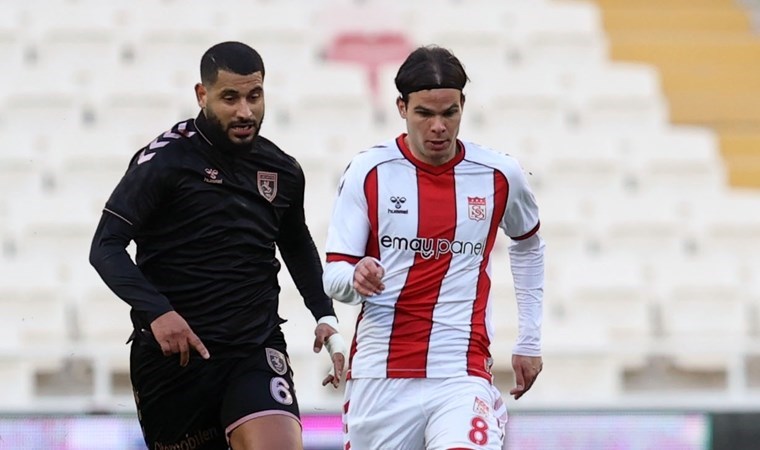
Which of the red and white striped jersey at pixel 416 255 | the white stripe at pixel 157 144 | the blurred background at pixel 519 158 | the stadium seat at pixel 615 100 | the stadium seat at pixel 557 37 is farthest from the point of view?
the stadium seat at pixel 557 37

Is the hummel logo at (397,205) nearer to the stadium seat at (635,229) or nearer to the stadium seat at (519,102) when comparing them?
the stadium seat at (635,229)

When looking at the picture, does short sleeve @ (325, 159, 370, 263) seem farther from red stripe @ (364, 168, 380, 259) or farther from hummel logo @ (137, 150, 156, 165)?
hummel logo @ (137, 150, 156, 165)

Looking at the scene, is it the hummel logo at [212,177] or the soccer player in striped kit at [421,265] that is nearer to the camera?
the soccer player in striped kit at [421,265]

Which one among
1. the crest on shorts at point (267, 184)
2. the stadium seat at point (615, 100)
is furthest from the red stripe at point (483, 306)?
the stadium seat at point (615, 100)

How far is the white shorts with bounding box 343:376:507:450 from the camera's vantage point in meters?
5.12

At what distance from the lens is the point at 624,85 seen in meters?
13.0

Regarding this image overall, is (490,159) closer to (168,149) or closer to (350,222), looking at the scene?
(350,222)

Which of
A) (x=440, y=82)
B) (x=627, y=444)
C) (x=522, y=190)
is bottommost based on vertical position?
(x=627, y=444)

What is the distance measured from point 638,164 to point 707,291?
67.4 inches

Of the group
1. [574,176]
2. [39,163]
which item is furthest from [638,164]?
[39,163]

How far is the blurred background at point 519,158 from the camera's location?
9.42 m

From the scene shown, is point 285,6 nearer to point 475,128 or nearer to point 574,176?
point 475,128

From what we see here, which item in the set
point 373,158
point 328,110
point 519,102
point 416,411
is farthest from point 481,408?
point 519,102

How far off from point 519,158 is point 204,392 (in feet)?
21.6
